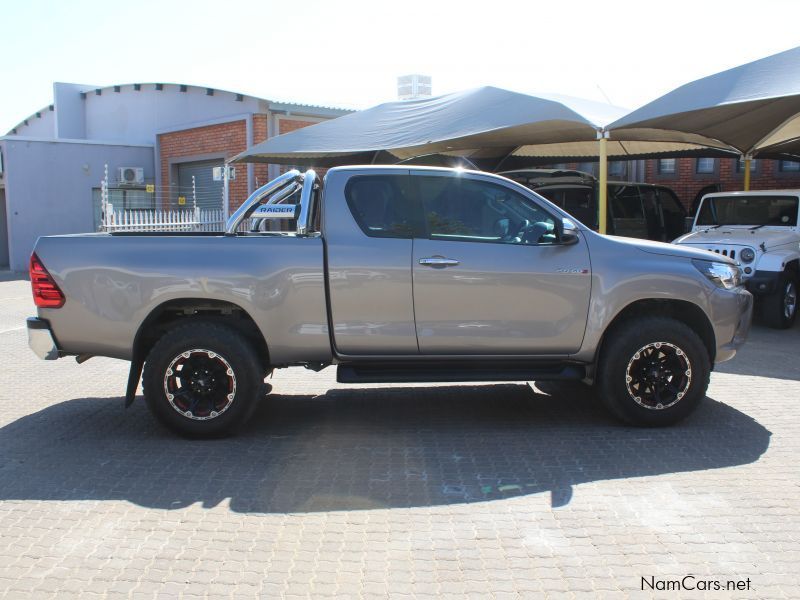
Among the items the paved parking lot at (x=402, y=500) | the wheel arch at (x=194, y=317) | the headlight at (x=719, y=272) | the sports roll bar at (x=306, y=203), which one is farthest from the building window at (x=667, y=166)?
the wheel arch at (x=194, y=317)

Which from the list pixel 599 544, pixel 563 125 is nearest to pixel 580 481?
pixel 599 544

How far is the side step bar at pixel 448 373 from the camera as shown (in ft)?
18.2

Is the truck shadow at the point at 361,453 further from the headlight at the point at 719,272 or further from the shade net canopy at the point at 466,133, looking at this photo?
the shade net canopy at the point at 466,133

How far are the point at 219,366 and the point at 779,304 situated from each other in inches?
327

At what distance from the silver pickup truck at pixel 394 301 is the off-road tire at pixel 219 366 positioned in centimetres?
1

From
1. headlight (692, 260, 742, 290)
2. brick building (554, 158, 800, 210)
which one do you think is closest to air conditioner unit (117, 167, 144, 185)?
brick building (554, 158, 800, 210)

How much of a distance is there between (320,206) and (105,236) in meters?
1.60

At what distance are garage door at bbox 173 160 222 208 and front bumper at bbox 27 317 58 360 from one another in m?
16.3

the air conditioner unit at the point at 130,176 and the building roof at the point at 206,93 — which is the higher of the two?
the building roof at the point at 206,93

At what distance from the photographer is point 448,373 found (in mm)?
5621

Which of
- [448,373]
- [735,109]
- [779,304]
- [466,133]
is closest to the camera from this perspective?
[448,373]

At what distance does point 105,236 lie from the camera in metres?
5.62

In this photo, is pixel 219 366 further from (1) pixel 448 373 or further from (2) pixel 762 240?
(2) pixel 762 240

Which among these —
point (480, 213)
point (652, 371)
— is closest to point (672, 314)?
point (652, 371)
